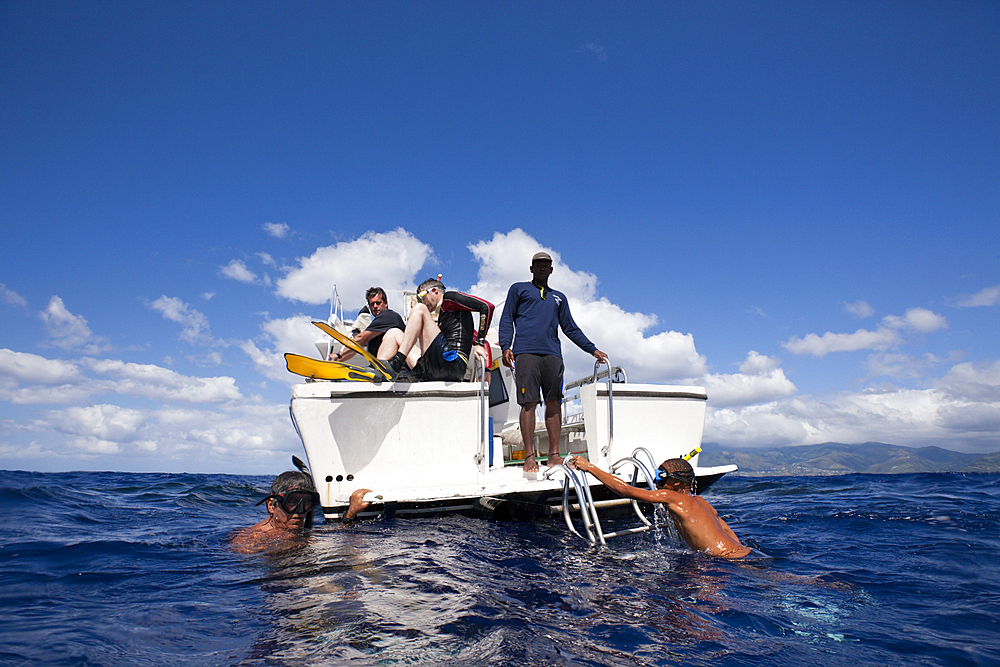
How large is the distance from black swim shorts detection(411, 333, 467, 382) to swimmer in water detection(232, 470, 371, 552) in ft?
4.41

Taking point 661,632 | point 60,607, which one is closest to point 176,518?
point 60,607

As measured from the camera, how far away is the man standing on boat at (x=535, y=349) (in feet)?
17.0

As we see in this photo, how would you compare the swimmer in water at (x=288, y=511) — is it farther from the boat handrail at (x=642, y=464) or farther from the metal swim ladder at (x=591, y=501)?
the boat handrail at (x=642, y=464)

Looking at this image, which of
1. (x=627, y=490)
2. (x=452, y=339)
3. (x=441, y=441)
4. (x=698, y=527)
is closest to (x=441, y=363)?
(x=452, y=339)

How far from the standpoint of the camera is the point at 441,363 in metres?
5.36

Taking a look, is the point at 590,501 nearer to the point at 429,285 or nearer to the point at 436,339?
the point at 436,339

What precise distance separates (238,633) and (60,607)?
4.32ft

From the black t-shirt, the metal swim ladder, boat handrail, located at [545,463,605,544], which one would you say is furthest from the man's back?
the black t-shirt

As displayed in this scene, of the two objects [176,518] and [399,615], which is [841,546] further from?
[176,518]

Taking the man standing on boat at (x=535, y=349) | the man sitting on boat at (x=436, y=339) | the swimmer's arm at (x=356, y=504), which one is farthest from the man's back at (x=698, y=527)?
the swimmer's arm at (x=356, y=504)

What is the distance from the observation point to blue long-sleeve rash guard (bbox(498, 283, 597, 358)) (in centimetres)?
529

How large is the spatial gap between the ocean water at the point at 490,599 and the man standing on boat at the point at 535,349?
96 centimetres

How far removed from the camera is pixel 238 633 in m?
2.48

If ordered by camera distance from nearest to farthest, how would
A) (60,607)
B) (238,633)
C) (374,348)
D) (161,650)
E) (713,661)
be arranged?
(713,661), (161,650), (238,633), (60,607), (374,348)
